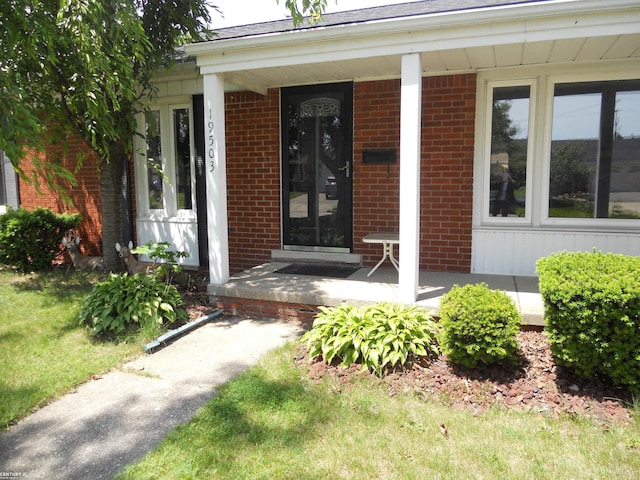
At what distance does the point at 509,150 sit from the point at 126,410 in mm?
4973

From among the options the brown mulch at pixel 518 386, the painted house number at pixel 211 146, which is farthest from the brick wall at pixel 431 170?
the brown mulch at pixel 518 386

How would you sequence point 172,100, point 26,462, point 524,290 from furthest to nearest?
point 172,100
point 524,290
point 26,462

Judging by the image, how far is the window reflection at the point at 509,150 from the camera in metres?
5.62

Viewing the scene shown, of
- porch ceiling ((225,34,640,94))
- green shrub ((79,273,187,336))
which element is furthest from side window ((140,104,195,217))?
green shrub ((79,273,187,336))

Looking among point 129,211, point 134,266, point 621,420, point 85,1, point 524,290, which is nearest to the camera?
point 621,420

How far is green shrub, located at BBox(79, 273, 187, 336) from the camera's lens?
4852 mm

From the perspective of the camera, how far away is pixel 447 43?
14.1 ft

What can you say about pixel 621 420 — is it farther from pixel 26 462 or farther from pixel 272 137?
pixel 272 137

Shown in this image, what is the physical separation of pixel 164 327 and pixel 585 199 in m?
5.05

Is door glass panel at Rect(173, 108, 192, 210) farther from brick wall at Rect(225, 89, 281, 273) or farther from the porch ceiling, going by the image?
the porch ceiling

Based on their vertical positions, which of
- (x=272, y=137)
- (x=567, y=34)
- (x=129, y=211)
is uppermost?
(x=567, y=34)

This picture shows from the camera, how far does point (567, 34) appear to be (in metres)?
3.98

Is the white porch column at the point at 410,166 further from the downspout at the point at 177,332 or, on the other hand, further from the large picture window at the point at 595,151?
the downspout at the point at 177,332


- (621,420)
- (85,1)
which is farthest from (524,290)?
(85,1)
